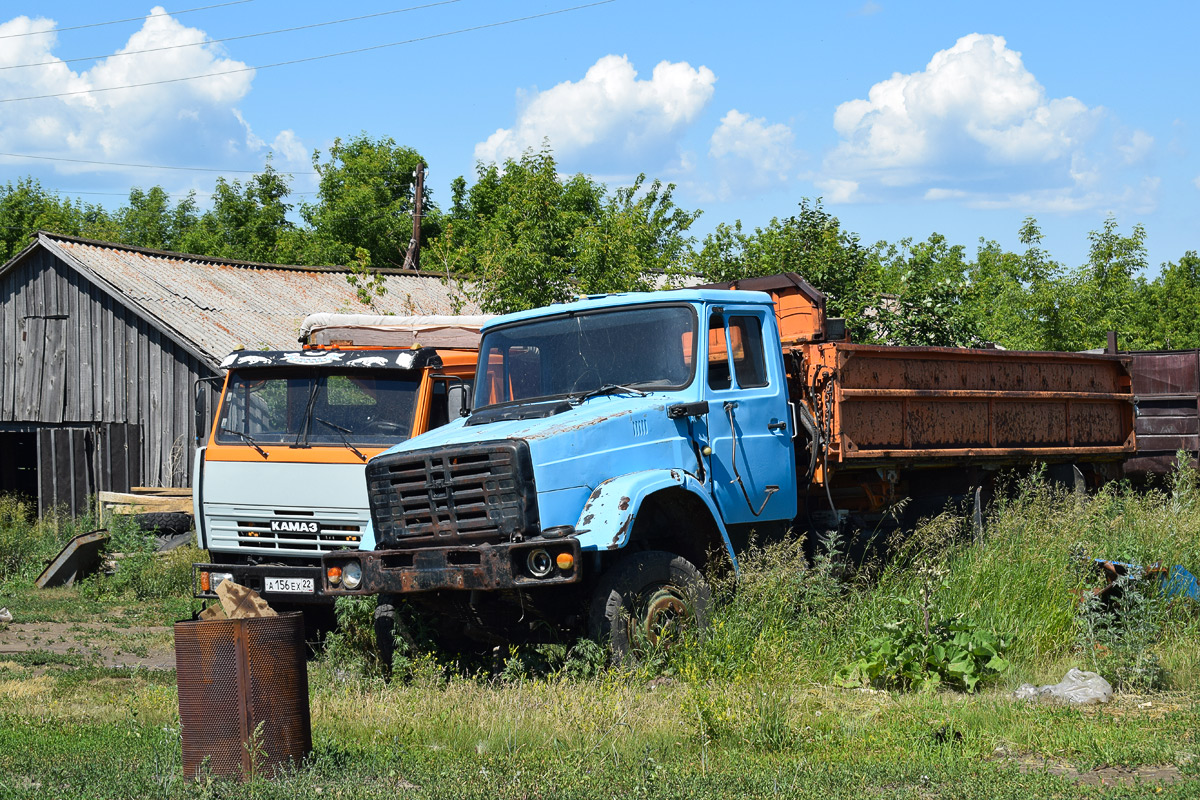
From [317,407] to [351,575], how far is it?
2.46 m

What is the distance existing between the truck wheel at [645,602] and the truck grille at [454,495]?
0.66 metres

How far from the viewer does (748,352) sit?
8539mm

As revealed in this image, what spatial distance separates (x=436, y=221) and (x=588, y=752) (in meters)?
35.9

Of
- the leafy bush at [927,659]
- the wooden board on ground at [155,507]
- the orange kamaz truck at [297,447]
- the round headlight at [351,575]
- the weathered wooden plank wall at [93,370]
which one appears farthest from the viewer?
the weathered wooden plank wall at [93,370]

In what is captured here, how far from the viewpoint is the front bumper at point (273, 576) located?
873 cm

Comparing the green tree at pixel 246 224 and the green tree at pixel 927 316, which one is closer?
the green tree at pixel 927 316

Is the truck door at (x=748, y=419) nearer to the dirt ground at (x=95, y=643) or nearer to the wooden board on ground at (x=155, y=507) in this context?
the dirt ground at (x=95, y=643)

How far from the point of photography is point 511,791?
5000 mm

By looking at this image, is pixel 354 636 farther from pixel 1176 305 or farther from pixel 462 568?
pixel 1176 305

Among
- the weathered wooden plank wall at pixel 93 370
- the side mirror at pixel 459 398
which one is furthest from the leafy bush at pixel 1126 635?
the weathered wooden plank wall at pixel 93 370

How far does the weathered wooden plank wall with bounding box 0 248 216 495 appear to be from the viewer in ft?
63.9

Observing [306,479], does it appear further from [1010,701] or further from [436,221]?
[436,221]

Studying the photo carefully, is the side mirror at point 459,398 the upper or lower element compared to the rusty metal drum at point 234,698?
upper

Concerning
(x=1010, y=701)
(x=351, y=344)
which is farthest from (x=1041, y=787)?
(x=351, y=344)
